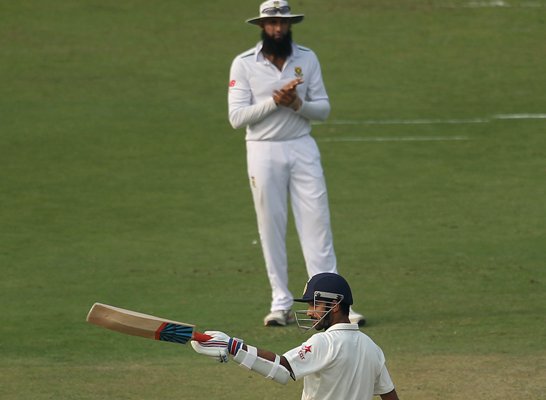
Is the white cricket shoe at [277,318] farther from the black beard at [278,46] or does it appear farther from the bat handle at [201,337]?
the bat handle at [201,337]

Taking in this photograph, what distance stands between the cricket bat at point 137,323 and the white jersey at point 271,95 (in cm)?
409

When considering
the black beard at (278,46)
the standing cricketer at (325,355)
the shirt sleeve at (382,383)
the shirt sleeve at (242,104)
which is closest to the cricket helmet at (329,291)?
the standing cricketer at (325,355)

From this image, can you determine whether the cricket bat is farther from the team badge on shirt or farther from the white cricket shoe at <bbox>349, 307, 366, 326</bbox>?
the white cricket shoe at <bbox>349, 307, 366, 326</bbox>

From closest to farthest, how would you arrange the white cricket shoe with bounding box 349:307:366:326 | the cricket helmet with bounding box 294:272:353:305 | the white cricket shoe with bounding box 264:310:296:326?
1. the cricket helmet with bounding box 294:272:353:305
2. the white cricket shoe with bounding box 349:307:366:326
3. the white cricket shoe with bounding box 264:310:296:326

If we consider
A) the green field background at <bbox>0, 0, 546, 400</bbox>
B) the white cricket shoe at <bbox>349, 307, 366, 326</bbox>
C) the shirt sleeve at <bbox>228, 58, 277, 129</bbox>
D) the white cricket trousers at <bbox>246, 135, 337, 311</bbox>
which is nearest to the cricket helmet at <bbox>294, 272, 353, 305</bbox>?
the green field background at <bbox>0, 0, 546, 400</bbox>

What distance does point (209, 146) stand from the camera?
17078 mm

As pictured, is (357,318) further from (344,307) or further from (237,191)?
(237,191)

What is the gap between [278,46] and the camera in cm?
1073

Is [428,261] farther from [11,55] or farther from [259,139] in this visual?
[11,55]

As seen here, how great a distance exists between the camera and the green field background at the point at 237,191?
10.1 metres

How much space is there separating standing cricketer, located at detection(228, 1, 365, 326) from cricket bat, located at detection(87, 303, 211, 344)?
3938 mm

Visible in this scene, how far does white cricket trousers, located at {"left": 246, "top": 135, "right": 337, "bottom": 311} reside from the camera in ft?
35.0

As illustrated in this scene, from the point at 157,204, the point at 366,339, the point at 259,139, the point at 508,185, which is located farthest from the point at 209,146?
the point at 366,339

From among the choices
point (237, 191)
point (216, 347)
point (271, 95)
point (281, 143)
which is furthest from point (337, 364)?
point (237, 191)
